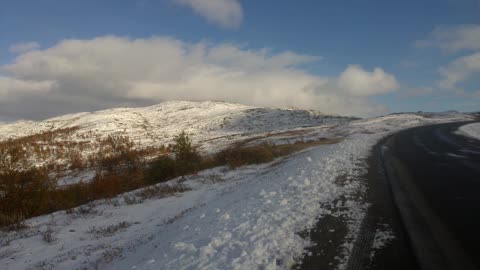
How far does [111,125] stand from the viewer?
379ft

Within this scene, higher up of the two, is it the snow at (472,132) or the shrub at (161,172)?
the snow at (472,132)

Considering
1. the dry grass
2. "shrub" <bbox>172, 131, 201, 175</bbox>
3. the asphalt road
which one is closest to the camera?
the asphalt road

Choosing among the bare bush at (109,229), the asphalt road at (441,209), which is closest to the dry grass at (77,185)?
the bare bush at (109,229)

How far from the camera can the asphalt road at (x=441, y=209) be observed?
5926 millimetres

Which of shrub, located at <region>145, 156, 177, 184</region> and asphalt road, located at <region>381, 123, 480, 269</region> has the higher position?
asphalt road, located at <region>381, 123, 480, 269</region>

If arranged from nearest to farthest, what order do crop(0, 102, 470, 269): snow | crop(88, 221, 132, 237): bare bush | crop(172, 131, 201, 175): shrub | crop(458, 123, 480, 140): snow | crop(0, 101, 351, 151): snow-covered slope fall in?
crop(0, 102, 470, 269): snow < crop(88, 221, 132, 237): bare bush < crop(172, 131, 201, 175): shrub < crop(458, 123, 480, 140): snow < crop(0, 101, 351, 151): snow-covered slope

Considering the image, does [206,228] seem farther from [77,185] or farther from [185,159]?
[185,159]

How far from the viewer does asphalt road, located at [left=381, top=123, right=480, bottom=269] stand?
5.93 meters

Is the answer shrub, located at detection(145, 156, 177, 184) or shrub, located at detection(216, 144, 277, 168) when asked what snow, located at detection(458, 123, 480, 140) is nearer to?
shrub, located at detection(216, 144, 277, 168)

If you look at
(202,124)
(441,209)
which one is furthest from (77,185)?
(202,124)

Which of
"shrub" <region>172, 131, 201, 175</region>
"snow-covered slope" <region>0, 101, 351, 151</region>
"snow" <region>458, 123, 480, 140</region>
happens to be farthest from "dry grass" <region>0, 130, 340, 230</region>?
"snow-covered slope" <region>0, 101, 351, 151</region>

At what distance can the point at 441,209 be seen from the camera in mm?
8453

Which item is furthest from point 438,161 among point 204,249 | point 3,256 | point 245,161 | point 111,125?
point 111,125

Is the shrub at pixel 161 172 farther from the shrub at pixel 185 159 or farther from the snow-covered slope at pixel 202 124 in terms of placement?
the snow-covered slope at pixel 202 124
